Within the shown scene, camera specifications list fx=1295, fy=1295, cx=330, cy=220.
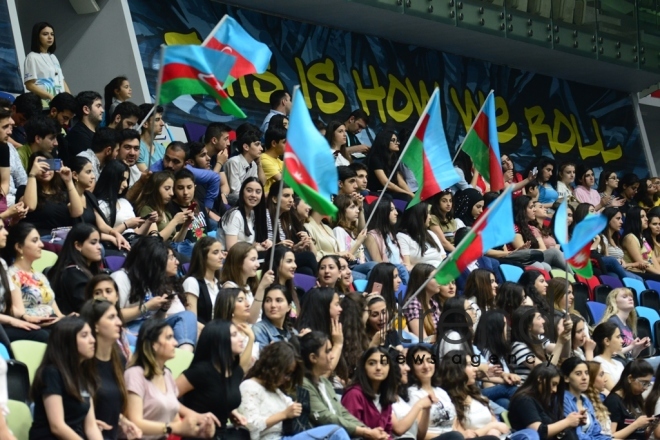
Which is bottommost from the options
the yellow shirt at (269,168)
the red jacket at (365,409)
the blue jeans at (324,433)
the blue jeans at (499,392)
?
the blue jeans at (324,433)

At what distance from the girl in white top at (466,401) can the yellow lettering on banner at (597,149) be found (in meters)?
10.8

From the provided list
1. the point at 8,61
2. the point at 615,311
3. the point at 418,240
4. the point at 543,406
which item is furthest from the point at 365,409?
the point at 8,61

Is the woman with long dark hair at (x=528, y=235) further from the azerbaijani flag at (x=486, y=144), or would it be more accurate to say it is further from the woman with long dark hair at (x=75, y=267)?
the woman with long dark hair at (x=75, y=267)

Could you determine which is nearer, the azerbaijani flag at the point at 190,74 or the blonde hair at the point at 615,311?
the azerbaijani flag at the point at 190,74

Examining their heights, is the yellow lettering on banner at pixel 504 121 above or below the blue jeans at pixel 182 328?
above

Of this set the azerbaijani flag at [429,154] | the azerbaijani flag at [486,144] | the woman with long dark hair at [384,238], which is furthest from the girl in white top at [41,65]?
the azerbaijani flag at [486,144]

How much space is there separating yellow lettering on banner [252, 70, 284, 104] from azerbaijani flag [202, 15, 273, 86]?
16.5 ft

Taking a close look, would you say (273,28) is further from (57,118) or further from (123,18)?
(57,118)

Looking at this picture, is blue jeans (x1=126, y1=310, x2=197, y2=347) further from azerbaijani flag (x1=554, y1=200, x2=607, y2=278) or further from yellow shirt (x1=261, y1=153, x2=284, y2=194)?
yellow shirt (x1=261, y1=153, x2=284, y2=194)

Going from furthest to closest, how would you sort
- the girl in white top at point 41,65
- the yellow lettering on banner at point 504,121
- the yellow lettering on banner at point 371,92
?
the yellow lettering on banner at point 504,121 < the yellow lettering on banner at point 371,92 < the girl in white top at point 41,65

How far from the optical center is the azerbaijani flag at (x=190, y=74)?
8.67m

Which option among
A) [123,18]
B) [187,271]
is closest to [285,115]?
[123,18]

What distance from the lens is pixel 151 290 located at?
7.76 meters

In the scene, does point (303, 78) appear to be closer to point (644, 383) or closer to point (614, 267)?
point (614, 267)
